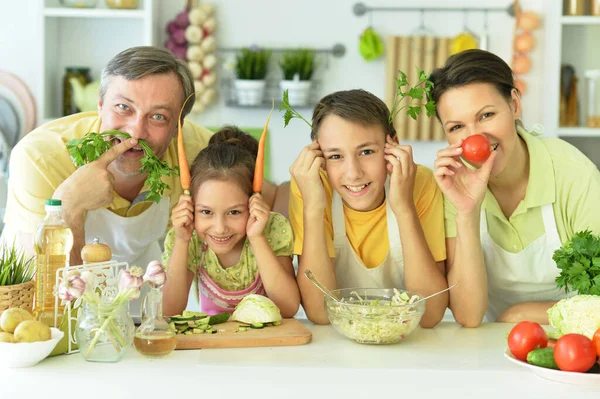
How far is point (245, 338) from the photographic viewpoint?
173cm

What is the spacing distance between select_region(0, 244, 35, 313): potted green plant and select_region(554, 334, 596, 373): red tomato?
1.13m

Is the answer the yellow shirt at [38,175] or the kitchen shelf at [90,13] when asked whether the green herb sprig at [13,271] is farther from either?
the kitchen shelf at [90,13]

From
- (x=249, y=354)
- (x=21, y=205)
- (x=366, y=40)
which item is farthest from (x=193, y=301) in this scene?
(x=249, y=354)

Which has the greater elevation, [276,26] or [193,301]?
[276,26]

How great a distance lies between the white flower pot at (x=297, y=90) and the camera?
4090 millimetres

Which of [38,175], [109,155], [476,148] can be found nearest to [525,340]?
[476,148]

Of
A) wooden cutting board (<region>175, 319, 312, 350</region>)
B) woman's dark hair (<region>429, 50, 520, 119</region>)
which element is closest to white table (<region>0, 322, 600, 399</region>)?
wooden cutting board (<region>175, 319, 312, 350</region>)

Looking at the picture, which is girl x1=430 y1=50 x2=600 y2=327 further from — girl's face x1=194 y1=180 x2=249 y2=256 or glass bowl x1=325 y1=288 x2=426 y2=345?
girl's face x1=194 y1=180 x2=249 y2=256

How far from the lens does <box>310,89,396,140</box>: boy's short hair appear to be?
6.75ft

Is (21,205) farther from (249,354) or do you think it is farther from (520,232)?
(520,232)

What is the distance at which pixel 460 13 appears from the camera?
4.25 meters

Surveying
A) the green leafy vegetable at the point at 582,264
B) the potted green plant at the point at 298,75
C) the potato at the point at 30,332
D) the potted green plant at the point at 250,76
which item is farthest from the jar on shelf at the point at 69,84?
the green leafy vegetable at the point at 582,264

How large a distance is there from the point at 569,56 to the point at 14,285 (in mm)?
3376

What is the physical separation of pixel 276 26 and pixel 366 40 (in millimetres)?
524
